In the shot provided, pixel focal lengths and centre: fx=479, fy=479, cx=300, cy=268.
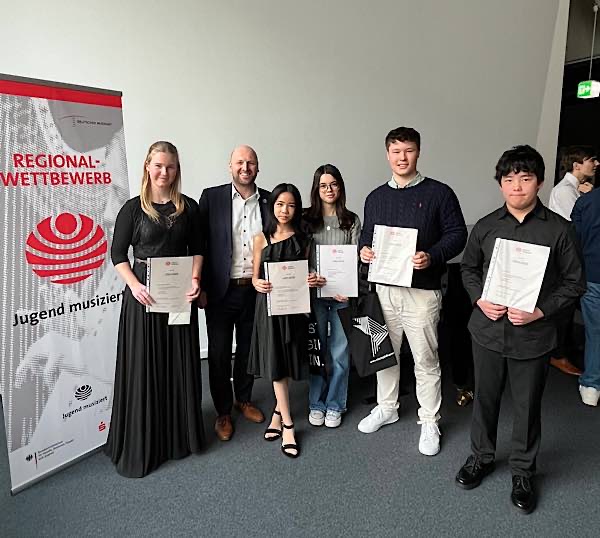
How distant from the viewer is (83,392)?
2.55 m

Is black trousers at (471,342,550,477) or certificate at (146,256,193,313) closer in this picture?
black trousers at (471,342,550,477)

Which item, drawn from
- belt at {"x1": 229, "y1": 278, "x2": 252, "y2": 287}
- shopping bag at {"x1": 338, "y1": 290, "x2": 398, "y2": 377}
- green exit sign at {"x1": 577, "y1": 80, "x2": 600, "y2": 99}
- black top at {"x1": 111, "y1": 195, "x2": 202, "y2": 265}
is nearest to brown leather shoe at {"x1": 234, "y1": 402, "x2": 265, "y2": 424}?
shopping bag at {"x1": 338, "y1": 290, "x2": 398, "y2": 377}

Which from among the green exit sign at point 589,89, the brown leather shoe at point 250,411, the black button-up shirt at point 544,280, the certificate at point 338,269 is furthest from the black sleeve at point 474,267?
the green exit sign at point 589,89

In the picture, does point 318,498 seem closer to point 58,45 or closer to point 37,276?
point 37,276

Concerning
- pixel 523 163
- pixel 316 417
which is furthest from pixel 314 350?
pixel 523 163

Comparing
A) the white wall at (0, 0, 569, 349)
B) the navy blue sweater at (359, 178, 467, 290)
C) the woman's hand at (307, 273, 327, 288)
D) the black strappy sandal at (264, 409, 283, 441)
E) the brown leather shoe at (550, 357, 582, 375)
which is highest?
the white wall at (0, 0, 569, 349)

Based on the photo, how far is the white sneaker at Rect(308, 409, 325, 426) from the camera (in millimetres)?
2923

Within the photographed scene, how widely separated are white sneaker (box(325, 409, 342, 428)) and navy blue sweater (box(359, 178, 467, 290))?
0.98m

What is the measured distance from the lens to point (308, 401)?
129 inches

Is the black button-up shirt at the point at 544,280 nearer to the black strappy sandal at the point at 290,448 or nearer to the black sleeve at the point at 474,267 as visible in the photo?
the black sleeve at the point at 474,267

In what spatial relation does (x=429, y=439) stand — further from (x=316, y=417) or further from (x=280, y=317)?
(x=280, y=317)

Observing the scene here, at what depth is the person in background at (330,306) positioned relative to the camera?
2619 mm

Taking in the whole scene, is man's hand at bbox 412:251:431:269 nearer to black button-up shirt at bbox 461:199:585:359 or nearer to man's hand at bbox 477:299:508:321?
black button-up shirt at bbox 461:199:585:359

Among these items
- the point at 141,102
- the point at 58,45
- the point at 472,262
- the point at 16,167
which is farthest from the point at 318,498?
the point at 58,45
